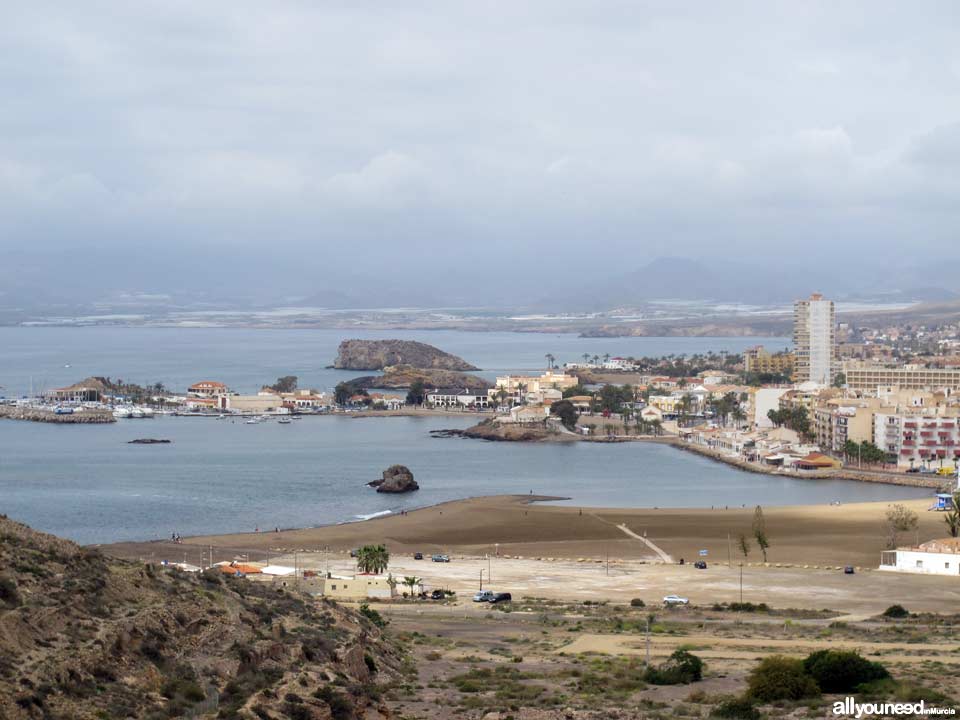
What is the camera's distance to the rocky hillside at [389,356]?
417 ft

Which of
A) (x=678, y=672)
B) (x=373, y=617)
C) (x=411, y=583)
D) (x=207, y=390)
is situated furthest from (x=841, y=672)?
(x=207, y=390)

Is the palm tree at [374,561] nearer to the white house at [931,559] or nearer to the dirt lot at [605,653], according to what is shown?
the dirt lot at [605,653]

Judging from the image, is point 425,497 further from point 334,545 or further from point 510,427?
point 510,427

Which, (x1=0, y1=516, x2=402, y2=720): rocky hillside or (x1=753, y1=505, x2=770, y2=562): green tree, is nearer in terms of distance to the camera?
(x1=0, y1=516, x2=402, y2=720): rocky hillside

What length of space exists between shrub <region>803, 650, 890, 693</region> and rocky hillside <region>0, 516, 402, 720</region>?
15.9 feet

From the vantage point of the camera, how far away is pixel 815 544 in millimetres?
35844

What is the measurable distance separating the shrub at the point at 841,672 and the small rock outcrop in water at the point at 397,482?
1244 inches

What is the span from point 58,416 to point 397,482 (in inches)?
1574

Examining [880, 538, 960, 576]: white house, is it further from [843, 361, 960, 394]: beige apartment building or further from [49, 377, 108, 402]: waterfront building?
[49, 377, 108, 402]: waterfront building

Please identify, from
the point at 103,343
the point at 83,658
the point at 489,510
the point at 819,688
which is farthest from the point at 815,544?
the point at 103,343

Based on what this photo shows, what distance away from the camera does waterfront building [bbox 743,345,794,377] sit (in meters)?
106

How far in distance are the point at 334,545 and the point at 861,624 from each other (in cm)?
1563

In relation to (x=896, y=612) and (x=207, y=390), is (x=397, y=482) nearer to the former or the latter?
(x=896, y=612)

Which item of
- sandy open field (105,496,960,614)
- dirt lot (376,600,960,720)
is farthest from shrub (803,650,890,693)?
sandy open field (105,496,960,614)
